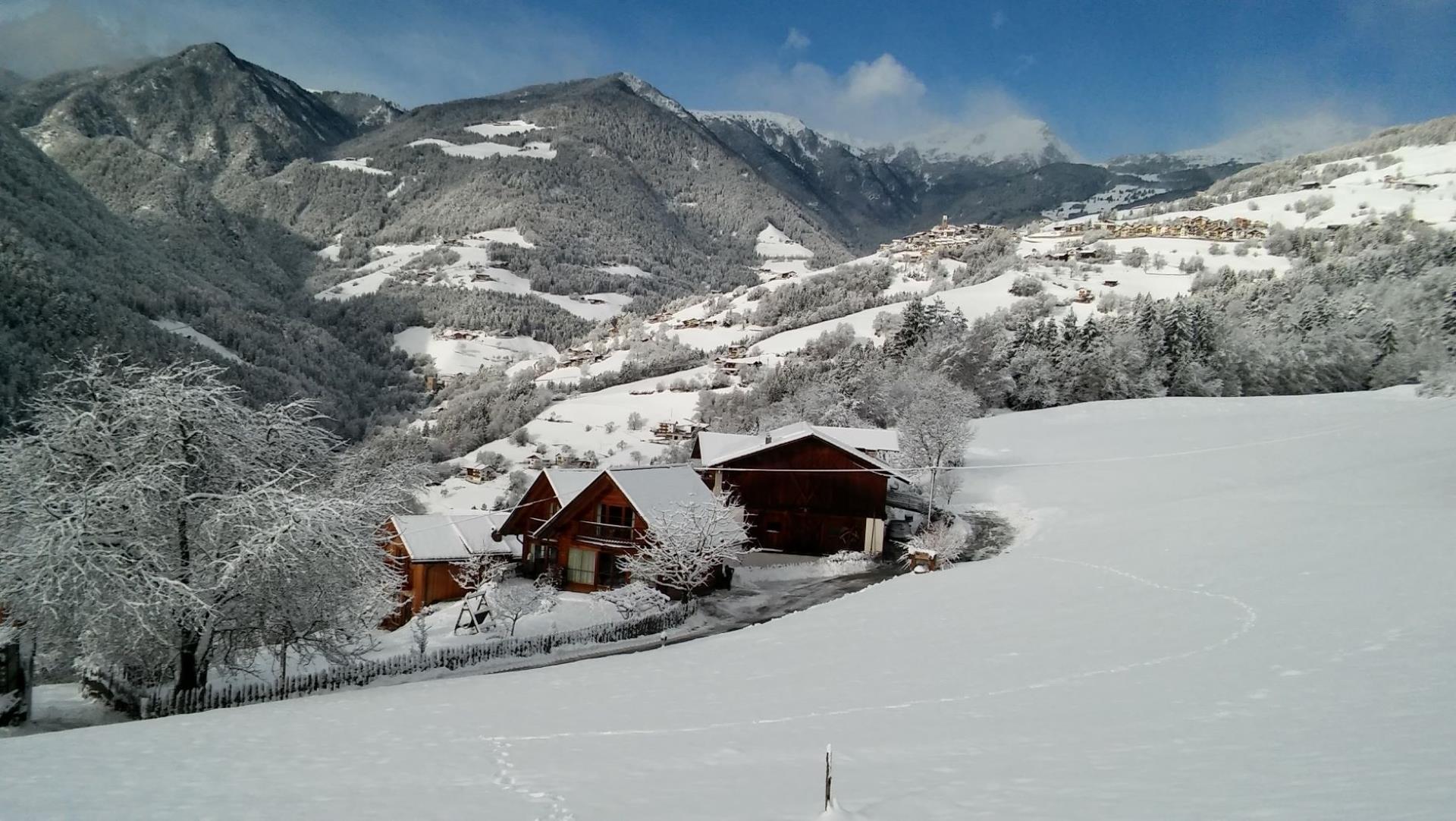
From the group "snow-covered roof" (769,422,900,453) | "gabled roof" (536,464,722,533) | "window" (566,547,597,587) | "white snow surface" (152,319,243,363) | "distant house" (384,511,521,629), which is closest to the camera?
"gabled roof" (536,464,722,533)

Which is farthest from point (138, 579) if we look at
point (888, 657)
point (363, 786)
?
point (888, 657)

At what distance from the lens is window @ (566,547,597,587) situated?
1271 inches

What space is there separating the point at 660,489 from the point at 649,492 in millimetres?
835

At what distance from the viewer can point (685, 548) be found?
92.0ft

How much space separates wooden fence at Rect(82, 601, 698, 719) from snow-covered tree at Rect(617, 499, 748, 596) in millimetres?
2422

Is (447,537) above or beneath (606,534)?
beneath

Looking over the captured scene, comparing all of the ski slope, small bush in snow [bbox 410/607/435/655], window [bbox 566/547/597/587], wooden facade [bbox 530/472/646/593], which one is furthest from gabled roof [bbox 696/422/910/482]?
small bush in snow [bbox 410/607/435/655]

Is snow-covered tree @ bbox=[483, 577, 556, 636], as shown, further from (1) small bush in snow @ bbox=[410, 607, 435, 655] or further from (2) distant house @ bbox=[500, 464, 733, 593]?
(2) distant house @ bbox=[500, 464, 733, 593]

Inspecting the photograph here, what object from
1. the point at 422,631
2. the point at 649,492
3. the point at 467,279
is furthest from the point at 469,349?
the point at 422,631

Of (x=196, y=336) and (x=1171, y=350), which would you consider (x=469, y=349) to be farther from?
(x=1171, y=350)

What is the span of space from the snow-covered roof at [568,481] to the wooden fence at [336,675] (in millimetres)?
9053

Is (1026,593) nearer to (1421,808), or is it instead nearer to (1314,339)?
(1421,808)

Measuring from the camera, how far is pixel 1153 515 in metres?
28.6

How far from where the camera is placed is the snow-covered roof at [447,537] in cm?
3256
